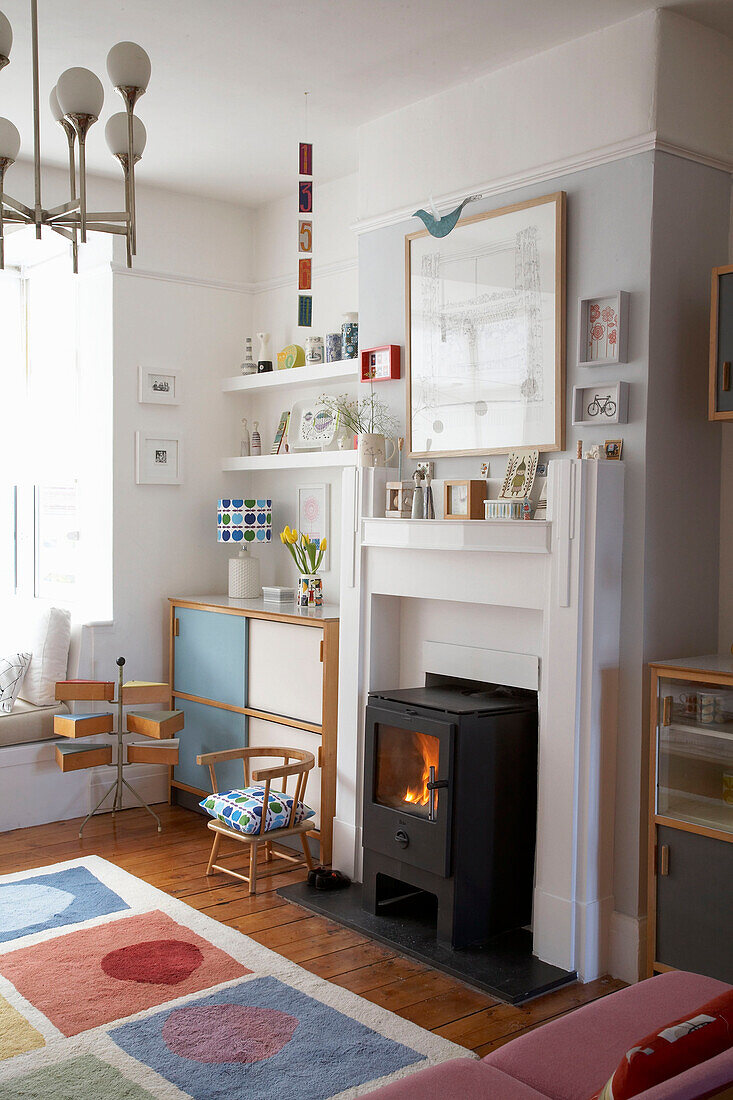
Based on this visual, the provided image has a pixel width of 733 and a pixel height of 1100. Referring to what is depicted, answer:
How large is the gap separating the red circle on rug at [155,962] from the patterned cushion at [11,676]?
67.6 inches

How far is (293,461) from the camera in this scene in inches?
189

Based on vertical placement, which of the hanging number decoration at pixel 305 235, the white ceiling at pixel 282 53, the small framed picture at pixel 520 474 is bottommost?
the small framed picture at pixel 520 474

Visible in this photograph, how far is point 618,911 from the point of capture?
127 inches

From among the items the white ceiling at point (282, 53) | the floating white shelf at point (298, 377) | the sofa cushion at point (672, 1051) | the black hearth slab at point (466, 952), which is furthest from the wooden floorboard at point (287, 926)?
the white ceiling at point (282, 53)

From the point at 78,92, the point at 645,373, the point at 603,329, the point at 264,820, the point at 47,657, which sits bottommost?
the point at 264,820

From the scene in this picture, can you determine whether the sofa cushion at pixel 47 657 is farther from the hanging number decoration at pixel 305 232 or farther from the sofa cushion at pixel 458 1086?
the sofa cushion at pixel 458 1086

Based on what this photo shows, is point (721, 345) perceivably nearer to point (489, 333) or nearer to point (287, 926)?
point (489, 333)

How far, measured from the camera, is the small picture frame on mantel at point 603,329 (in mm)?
3162

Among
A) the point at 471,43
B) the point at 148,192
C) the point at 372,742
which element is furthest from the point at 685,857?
the point at 148,192

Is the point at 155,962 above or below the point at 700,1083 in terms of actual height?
below

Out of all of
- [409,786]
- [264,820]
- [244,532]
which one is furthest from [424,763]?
[244,532]

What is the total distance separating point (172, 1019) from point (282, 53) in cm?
311

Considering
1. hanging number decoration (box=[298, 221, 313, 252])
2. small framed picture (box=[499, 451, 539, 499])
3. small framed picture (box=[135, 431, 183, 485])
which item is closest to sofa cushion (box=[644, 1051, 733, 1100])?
small framed picture (box=[499, 451, 539, 499])

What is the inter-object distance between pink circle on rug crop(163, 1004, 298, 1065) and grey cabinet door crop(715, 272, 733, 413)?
220 cm
